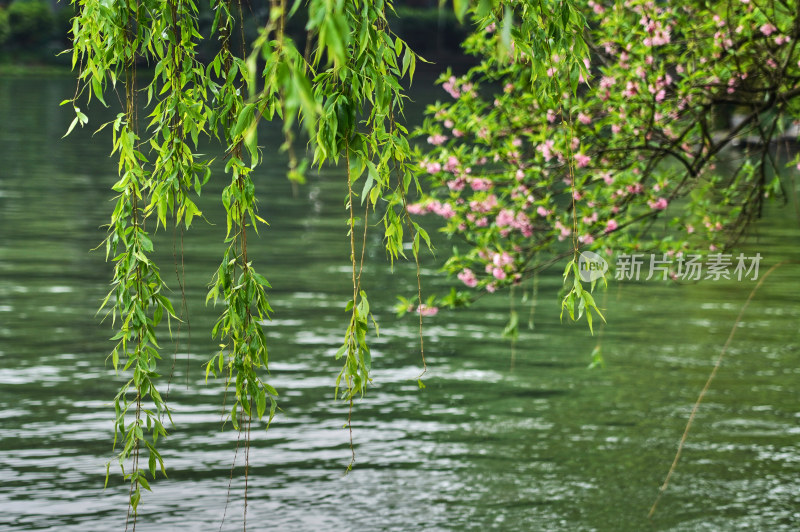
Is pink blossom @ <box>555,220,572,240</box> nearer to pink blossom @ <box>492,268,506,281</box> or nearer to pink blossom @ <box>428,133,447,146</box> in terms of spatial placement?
pink blossom @ <box>492,268,506,281</box>

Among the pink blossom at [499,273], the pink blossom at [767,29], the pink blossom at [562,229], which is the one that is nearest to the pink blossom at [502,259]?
the pink blossom at [499,273]

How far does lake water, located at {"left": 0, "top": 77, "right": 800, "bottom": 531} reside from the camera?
924cm

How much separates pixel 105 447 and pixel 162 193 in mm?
6747

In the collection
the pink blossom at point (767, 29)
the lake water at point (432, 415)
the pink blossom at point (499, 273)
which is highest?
the pink blossom at point (767, 29)

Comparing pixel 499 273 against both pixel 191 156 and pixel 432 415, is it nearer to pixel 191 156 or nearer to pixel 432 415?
pixel 432 415

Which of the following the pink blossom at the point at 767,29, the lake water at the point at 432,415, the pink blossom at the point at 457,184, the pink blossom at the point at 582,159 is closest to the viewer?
the pink blossom at the point at 767,29

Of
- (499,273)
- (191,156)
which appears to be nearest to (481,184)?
(499,273)

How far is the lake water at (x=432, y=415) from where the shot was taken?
9242mm

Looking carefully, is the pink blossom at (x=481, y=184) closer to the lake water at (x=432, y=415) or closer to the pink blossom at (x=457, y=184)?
the pink blossom at (x=457, y=184)

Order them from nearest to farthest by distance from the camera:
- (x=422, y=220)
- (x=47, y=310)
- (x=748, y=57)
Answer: (x=748, y=57) < (x=47, y=310) < (x=422, y=220)

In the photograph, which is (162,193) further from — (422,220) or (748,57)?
(422,220)

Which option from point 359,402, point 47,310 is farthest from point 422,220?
point 359,402

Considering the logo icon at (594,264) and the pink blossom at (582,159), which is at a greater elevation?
the pink blossom at (582,159)

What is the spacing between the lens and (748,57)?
906 cm
